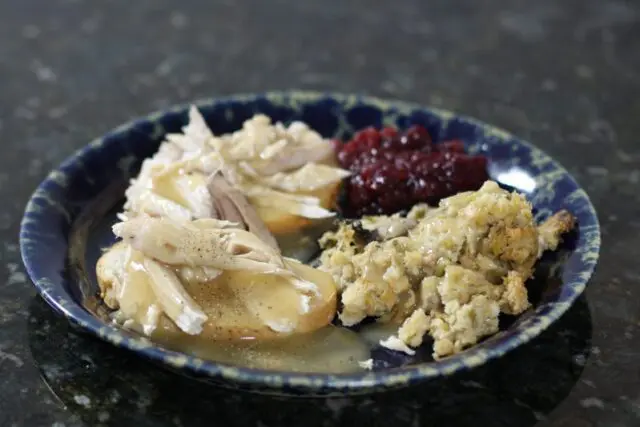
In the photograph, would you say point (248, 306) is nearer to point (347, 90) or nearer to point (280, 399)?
point (280, 399)

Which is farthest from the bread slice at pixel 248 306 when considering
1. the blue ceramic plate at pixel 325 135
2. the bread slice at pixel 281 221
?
the bread slice at pixel 281 221

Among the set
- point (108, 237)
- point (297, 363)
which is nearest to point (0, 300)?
point (108, 237)

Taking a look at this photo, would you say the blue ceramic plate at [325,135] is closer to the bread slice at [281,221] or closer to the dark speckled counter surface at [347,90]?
the dark speckled counter surface at [347,90]

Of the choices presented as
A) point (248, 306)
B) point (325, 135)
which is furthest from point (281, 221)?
point (325, 135)

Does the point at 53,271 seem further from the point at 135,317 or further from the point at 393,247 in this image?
the point at 393,247

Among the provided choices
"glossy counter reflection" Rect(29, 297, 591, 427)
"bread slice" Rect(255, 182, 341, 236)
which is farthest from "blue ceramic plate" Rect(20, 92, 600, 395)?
"bread slice" Rect(255, 182, 341, 236)

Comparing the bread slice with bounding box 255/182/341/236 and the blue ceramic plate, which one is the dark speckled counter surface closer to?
the blue ceramic plate
